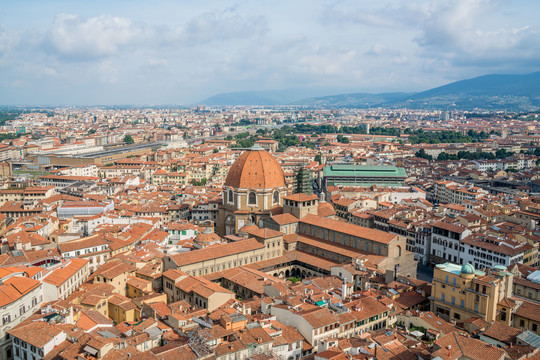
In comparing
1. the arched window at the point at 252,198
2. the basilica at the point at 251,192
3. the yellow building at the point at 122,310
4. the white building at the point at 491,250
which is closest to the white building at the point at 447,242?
the white building at the point at 491,250

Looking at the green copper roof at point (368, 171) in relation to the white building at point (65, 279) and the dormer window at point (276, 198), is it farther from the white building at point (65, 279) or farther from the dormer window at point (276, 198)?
the white building at point (65, 279)

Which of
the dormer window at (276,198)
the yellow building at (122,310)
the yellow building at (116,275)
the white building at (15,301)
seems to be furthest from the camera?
the dormer window at (276,198)

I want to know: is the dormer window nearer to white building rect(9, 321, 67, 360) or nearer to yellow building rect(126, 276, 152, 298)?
yellow building rect(126, 276, 152, 298)

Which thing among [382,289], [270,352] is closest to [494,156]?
[382,289]

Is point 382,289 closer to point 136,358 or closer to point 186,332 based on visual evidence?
point 186,332

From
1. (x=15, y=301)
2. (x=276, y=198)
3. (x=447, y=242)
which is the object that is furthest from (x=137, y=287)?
(x=447, y=242)

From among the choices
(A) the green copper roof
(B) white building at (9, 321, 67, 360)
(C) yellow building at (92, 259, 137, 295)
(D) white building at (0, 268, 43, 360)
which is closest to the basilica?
(C) yellow building at (92, 259, 137, 295)
